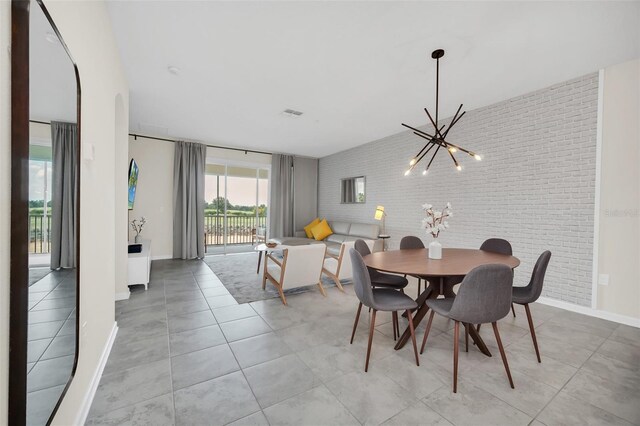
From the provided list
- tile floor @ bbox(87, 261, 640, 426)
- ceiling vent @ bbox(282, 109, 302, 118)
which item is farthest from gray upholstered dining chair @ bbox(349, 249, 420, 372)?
ceiling vent @ bbox(282, 109, 302, 118)

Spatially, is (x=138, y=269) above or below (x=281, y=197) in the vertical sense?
below

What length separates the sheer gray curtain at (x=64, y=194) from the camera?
1044 mm

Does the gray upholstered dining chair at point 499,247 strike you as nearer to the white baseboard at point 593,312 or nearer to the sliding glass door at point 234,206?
the white baseboard at point 593,312

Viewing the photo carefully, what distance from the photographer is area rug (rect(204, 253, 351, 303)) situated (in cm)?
360

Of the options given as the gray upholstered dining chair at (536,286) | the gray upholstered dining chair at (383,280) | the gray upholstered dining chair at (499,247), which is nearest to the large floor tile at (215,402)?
the gray upholstered dining chair at (383,280)

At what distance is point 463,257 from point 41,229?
2.97m

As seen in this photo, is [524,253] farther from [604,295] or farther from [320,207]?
[320,207]

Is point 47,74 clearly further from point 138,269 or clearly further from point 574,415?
point 138,269

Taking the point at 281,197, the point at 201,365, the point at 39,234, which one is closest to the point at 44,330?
the point at 39,234

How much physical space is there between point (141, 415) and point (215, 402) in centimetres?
41

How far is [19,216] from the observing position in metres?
0.79

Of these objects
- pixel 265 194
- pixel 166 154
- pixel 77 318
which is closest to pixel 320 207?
pixel 265 194

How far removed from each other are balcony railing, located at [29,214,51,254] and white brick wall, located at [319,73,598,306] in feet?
15.1

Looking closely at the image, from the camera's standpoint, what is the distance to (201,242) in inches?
240
